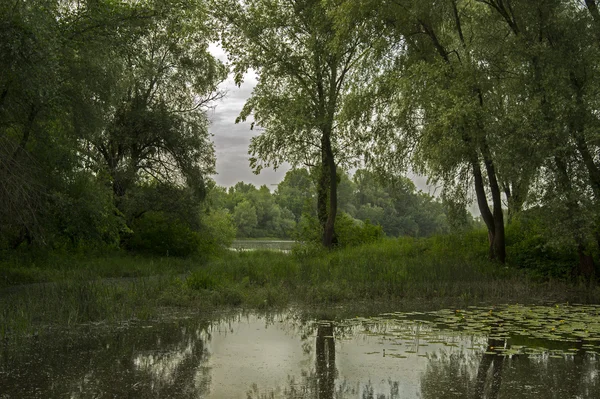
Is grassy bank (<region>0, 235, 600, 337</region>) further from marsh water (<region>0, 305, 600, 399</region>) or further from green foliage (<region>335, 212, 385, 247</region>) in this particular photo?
green foliage (<region>335, 212, 385, 247</region>)

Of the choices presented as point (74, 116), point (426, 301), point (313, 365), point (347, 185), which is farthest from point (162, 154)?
point (347, 185)

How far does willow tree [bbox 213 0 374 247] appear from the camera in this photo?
24016 mm

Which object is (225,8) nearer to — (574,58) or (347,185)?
(574,58)

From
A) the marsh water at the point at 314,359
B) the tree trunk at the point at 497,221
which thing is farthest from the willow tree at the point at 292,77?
the marsh water at the point at 314,359

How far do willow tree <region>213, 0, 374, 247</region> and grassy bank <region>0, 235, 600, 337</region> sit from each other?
608 cm

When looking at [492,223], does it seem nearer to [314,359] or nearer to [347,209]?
[314,359]

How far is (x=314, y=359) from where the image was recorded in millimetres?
8172

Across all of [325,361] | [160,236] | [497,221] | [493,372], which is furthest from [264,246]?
[493,372]

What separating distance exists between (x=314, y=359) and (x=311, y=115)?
54.5 feet

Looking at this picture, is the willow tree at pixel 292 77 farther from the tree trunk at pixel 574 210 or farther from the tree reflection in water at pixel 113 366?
the tree reflection in water at pixel 113 366

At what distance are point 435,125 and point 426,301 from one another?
228 inches

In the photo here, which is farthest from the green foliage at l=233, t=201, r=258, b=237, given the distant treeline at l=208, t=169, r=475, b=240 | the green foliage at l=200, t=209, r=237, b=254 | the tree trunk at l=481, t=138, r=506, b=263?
the tree trunk at l=481, t=138, r=506, b=263

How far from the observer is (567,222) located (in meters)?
14.9

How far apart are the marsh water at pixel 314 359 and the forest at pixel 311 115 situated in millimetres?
5289
